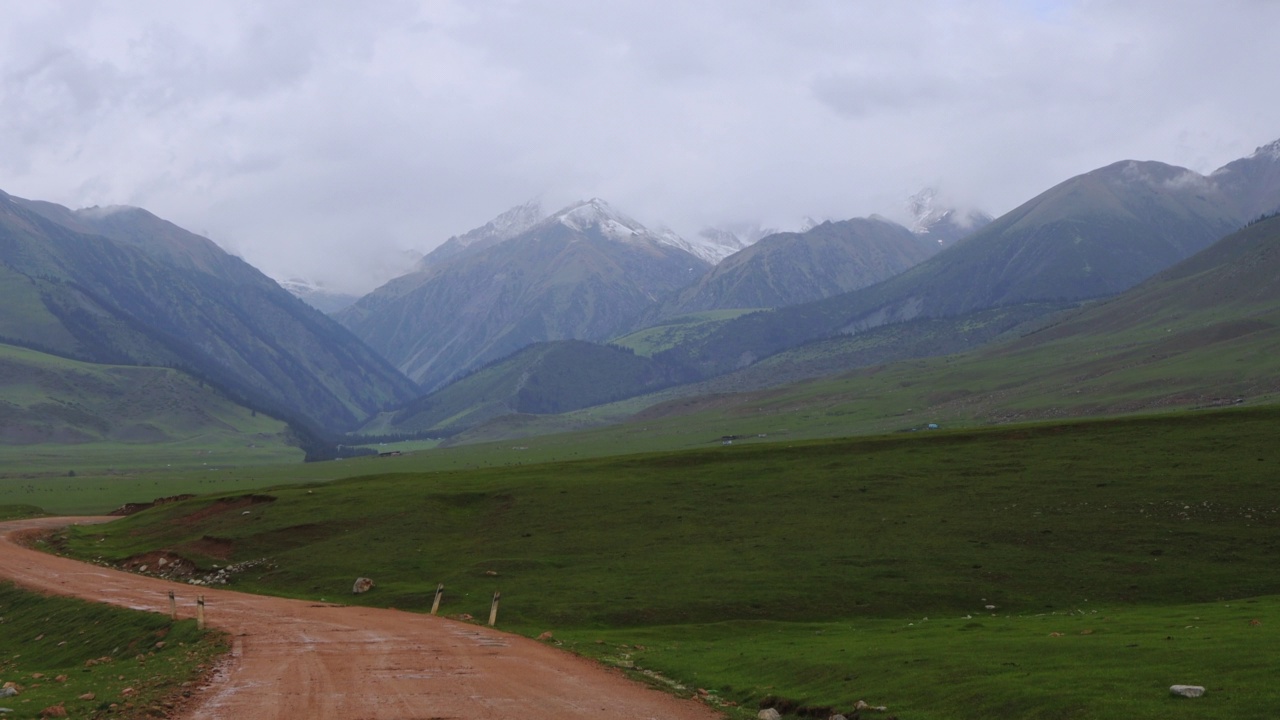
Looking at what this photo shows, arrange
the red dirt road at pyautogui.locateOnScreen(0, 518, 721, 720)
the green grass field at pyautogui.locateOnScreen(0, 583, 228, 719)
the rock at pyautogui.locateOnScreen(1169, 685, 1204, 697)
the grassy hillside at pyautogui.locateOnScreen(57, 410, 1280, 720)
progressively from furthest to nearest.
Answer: the grassy hillside at pyautogui.locateOnScreen(57, 410, 1280, 720) < the green grass field at pyautogui.locateOnScreen(0, 583, 228, 719) < the red dirt road at pyautogui.locateOnScreen(0, 518, 721, 720) < the rock at pyautogui.locateOnScreen(1169, 685, 1204, 697)

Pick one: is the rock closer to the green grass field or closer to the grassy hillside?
the grassy hillside

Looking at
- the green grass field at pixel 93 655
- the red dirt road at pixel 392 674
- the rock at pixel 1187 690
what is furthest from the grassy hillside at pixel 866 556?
the green grass field at pixel 93 655

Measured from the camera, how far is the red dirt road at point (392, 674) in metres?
27.3

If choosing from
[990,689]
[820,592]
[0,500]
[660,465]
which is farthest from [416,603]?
[0,500]

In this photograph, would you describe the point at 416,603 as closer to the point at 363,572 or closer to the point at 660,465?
the point at 363,572

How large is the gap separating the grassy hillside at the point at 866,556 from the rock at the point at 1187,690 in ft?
1.01

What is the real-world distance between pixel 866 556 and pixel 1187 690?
34439 millimetres

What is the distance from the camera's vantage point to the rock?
79.7 feet

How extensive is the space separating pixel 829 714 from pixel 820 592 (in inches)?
979

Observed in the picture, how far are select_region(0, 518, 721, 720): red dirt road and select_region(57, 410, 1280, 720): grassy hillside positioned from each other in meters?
3.44

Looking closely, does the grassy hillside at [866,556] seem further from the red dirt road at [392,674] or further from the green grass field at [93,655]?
the green grass field at [93,655]

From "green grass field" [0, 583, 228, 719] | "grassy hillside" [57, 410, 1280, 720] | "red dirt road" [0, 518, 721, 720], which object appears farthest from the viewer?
"grassy hillside" [57, 410, 1280, 720]

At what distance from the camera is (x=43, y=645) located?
47.8m

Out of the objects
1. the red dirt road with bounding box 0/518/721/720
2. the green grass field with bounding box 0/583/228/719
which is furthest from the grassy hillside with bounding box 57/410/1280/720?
the green grass field with bounding box 0/583/228/719
